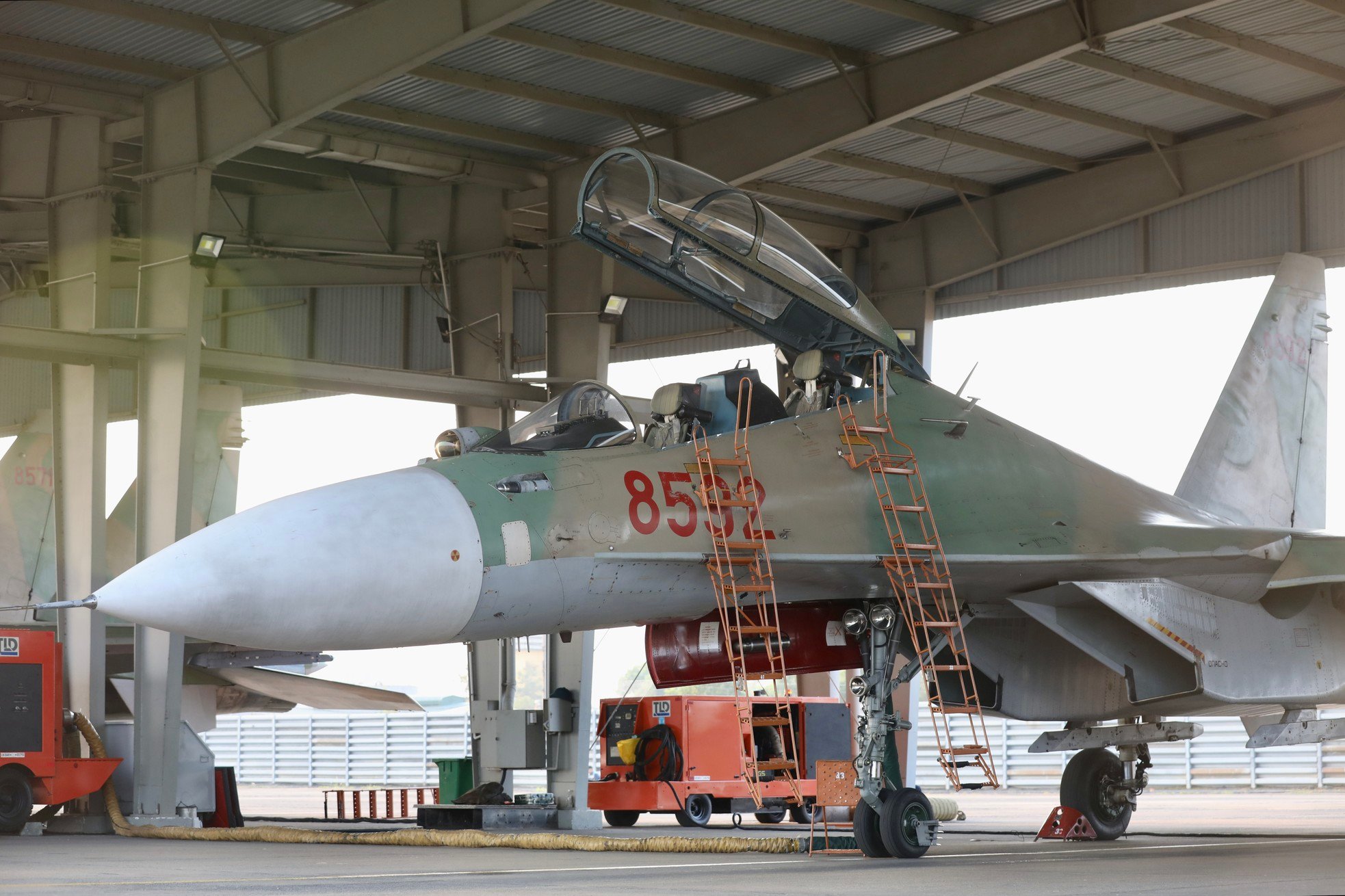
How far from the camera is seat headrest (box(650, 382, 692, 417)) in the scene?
806 centimetres

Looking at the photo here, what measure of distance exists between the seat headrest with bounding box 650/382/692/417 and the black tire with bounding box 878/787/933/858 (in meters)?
2.45

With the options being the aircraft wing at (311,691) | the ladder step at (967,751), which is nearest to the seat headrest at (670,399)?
the ladder step at (967,751)

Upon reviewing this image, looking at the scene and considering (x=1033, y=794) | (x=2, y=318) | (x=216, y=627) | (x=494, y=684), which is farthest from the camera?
(x=1033, y=794)

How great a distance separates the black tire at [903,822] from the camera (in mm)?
7973

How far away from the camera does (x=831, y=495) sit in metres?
8.12

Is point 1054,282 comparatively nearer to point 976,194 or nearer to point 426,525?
point 976,194

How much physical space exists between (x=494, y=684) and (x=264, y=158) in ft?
21.8

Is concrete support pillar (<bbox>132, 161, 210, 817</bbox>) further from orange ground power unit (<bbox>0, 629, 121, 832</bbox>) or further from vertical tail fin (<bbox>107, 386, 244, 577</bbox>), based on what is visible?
vertical tail fin (<bbox>107, 386, 244, 577</bbox>)

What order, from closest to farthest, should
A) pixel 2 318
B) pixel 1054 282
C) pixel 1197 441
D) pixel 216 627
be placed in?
pixel 216 627, pixel 1197 441, pixel 1054 282, pixel 2 318

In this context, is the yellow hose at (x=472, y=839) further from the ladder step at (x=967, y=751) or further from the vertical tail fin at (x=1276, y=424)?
the vertical tail fin at (x=1276, y=424)

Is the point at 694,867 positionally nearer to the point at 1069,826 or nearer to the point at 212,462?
the point at 1069,826

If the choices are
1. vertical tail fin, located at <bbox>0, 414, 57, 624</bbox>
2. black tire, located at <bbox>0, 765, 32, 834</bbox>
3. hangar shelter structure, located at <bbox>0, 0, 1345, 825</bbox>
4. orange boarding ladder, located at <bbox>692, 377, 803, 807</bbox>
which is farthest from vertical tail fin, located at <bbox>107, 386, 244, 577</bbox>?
orange boarding ladder, located at <bbox>692, 377, 803, 807</bbox>

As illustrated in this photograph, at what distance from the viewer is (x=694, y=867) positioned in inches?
300

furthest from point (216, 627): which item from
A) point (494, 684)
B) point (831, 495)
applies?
point (494, 684)
